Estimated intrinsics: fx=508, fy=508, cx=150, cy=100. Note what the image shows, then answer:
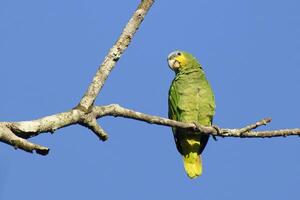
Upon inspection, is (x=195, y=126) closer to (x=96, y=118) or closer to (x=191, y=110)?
(x=96, y=118)

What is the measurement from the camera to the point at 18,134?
229 cm

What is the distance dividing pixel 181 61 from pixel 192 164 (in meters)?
1.32

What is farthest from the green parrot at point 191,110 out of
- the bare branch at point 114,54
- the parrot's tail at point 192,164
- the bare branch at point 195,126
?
the bare branch at point 114,54

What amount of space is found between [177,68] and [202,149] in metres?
1.08

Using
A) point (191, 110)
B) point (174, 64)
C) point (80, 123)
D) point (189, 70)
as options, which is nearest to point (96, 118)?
point (80, 123)

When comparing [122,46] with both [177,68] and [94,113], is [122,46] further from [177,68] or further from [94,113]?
[177,68]

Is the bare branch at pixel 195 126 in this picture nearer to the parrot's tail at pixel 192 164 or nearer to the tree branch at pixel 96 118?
the tree branch at pixel 96 118

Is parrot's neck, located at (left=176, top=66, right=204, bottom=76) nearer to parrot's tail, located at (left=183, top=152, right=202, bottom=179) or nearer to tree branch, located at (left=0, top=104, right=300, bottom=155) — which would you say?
parrot's tail, located at (left=183, top=152, right=202, bottom=179)

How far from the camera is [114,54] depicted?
2.93 meters

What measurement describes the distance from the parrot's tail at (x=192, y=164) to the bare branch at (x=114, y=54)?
113 inches

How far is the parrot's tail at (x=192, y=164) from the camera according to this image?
221 inches

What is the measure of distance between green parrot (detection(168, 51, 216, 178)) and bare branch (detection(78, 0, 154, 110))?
8.39 ft

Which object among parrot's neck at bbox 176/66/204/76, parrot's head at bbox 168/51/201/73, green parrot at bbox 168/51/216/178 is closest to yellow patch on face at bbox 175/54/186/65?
parrot's head at bbox 168/51/201/73

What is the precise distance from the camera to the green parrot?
5.57 m
